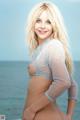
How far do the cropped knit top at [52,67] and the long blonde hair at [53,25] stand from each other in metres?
0.03

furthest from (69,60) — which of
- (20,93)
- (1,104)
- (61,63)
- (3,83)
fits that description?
(3,83)

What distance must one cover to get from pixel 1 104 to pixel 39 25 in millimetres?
24456

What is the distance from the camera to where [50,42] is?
70.7 inches

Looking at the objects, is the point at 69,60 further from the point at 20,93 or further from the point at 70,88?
the point at 20,93

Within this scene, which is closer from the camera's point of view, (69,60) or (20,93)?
(69,60)

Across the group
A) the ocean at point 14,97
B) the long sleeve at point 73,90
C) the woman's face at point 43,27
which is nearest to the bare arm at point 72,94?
the long sleeve at point 73,90

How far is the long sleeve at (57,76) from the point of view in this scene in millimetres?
1751

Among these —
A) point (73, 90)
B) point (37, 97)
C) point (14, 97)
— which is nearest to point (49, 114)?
point (37, 97)

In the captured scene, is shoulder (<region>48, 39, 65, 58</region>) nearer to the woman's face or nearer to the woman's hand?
the woman's face

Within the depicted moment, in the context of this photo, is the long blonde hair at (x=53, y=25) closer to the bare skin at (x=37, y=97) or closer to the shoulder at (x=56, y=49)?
the shoulder at (x=56, y=49)

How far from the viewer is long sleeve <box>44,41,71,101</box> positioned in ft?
5.74

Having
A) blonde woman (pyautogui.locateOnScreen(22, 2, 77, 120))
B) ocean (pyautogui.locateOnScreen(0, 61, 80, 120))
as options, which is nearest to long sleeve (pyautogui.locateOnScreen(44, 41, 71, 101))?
blonde woman (pyautogui.locateOnScreen(22, 2, 77, 120))

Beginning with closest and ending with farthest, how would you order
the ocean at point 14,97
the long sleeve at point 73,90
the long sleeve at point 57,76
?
the long sleeve at point 57,76 < the long sleeve at point 73,90 < the ocean at point 14,97

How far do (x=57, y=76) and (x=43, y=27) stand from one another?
0.68 feet
